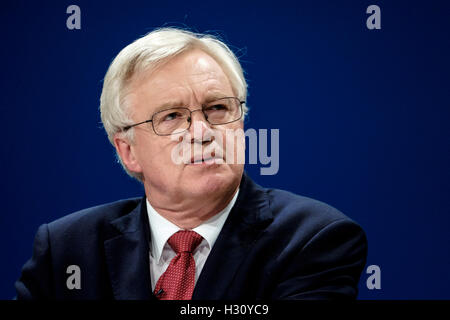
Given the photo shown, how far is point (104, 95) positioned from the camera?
8.09 feet

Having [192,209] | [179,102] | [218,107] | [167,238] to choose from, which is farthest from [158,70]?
[167,238]

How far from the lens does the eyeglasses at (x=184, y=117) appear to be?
2221 millimetres

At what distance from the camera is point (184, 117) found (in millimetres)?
2227

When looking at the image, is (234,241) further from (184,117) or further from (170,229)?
(184,117)

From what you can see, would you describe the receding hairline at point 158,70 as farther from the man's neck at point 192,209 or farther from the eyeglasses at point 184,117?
the man's neck at point 192,209

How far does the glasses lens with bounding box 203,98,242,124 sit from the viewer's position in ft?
7.38

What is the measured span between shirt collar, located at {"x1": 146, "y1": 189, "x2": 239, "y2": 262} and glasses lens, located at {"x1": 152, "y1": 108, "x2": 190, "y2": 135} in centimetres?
37

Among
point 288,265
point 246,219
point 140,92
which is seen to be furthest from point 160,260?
point 140,92

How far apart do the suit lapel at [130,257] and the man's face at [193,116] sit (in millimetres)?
184

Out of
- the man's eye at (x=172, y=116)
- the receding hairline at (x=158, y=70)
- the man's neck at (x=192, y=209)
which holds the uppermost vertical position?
the receding hairline at (x=158, y=70)

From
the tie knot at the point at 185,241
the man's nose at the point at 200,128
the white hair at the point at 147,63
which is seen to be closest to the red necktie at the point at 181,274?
the tie knot at the point at 185,241

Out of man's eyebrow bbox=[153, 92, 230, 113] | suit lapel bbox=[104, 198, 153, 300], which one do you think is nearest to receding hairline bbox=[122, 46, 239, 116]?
man's eyebrow bbox=[153, 92, 230, 113]
